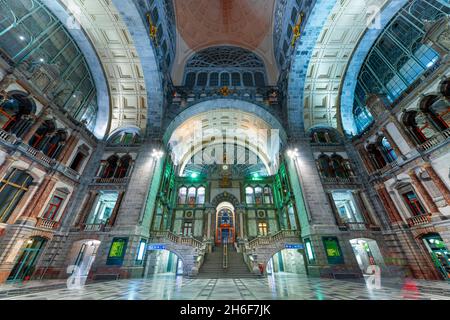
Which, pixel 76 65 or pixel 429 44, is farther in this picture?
pixel 76 65

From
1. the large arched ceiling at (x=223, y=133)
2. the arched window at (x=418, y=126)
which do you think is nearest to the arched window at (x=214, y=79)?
the large arched ceiling at (x=223, y=133)

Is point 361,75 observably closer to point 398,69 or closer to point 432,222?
point 398,69

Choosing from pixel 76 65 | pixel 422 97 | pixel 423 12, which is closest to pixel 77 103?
pixel 76 65

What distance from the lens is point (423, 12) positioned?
12648mm

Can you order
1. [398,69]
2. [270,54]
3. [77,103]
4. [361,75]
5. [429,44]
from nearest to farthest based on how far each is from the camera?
[429,44] < [398,69] < [77,103] < [361,75] < [270,54]

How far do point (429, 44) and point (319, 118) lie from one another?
8.91m

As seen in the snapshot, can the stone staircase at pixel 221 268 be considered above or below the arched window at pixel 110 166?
below

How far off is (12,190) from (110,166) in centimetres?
Result: 672

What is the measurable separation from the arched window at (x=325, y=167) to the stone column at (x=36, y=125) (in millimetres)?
23091

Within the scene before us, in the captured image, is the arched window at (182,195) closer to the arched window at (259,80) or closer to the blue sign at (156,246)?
the blue sign at (156,246)

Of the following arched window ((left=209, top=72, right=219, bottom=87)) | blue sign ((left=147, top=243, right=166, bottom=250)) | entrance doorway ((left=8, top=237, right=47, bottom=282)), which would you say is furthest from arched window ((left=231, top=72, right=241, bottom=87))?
entrance doorway ((left=8, top=237, right=47, bottom=282))

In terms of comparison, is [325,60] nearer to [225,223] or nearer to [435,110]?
[435,110]

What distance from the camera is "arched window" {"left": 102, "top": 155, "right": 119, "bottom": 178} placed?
54.9 ft

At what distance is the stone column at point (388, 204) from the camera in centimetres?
1289
